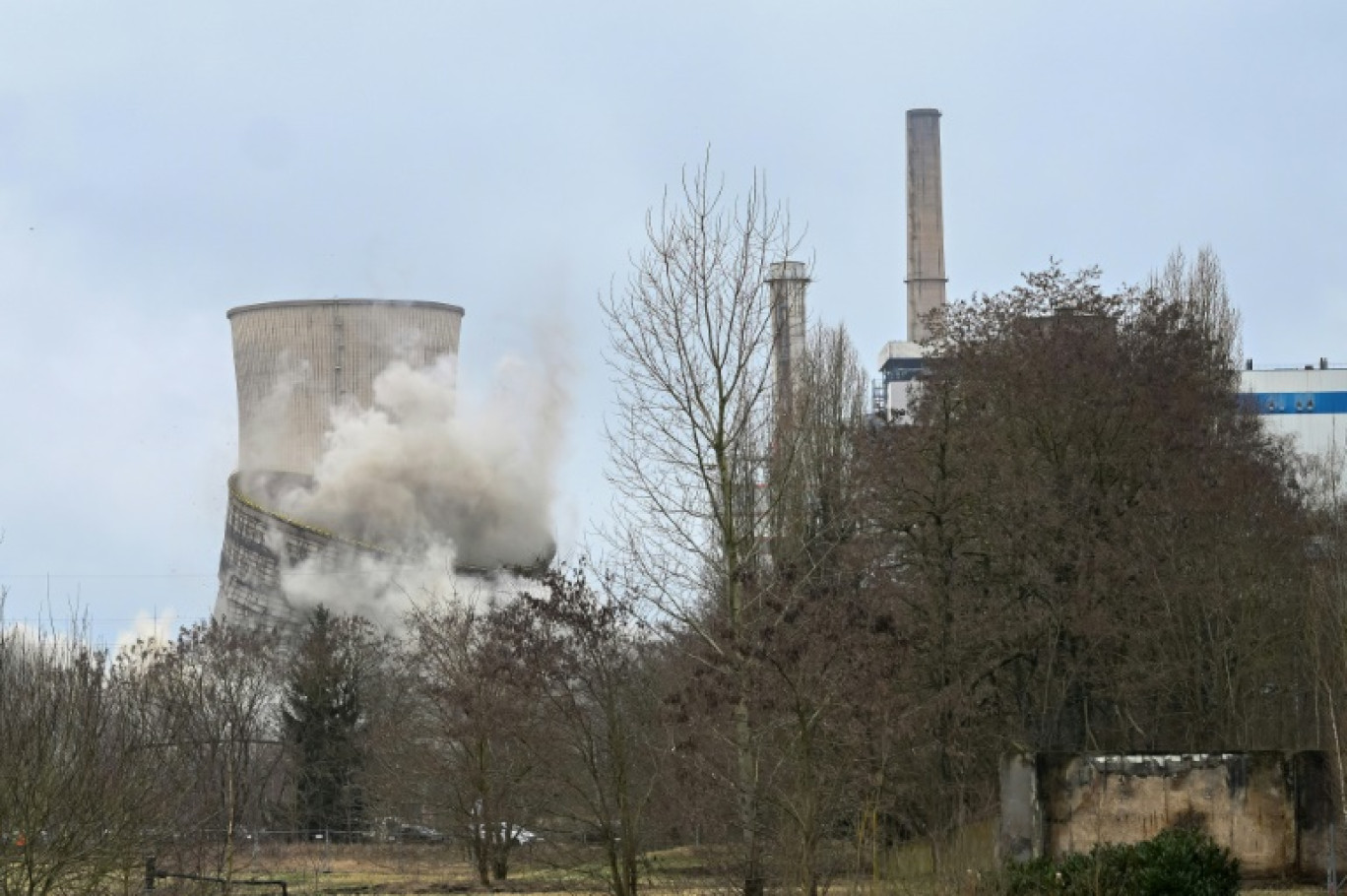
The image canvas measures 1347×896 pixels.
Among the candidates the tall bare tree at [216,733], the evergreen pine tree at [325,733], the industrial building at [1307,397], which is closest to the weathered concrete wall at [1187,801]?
the tall bare tree at [216,733]

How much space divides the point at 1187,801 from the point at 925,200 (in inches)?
1656

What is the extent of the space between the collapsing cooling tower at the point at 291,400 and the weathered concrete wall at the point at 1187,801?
2749cm

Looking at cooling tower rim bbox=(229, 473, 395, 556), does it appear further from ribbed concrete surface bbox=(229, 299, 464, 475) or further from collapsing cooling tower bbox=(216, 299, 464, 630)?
ribbed concrete surface bbox=(229, 299, 464, 475)

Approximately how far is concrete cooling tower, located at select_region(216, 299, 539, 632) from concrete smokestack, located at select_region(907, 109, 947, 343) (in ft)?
57.8

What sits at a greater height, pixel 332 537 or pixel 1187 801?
pixel 332 537

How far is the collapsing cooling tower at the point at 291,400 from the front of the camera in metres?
42.2

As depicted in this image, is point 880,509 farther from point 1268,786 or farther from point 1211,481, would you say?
point 1268,786

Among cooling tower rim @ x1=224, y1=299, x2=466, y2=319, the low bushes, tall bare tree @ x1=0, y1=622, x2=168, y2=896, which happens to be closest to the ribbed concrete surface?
cooling tower rim @ x1=224, y1=299, x2=466, y2=319

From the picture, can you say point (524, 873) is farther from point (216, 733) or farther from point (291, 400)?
point (291, 400)

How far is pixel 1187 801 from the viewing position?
16266mm

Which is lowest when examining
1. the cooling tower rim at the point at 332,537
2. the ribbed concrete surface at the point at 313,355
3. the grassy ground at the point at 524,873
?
the grassy ground at the point at 524,873

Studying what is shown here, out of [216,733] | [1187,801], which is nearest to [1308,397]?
[216,733]

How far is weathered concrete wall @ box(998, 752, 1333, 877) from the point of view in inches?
641

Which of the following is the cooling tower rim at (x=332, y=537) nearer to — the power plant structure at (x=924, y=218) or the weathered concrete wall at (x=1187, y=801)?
the power plant structure at (x=924, y=218)
